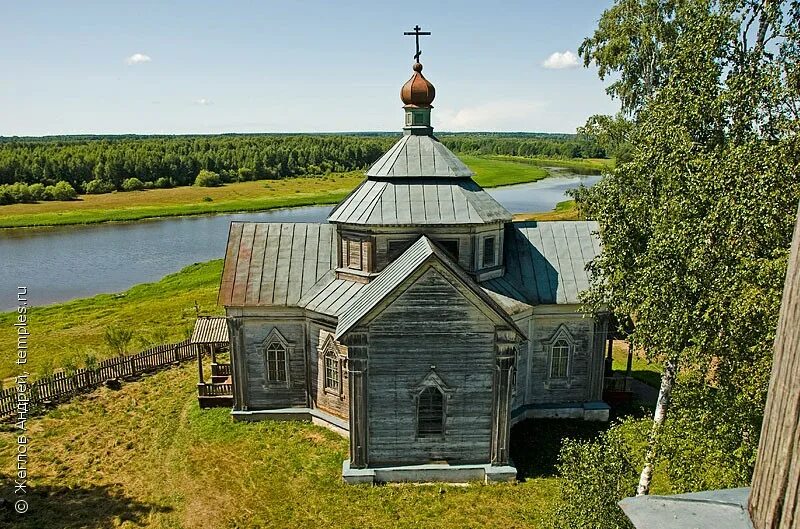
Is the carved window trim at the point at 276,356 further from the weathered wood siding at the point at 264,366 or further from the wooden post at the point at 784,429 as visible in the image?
the wooden post at the point at 784,429

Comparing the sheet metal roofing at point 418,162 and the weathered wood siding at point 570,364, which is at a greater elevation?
Answer: the sheet metal roofing at point 418,162

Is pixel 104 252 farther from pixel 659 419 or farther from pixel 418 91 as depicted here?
pixel 659 419

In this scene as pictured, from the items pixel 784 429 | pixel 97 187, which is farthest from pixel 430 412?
pixel 97 187

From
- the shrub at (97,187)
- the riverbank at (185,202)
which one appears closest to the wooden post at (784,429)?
the riverbank at (185,202)

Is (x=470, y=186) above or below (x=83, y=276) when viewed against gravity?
above

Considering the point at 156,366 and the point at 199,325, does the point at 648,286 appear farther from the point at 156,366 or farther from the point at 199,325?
the point at 156,366

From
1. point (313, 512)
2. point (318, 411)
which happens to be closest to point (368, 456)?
point (313, 512)
